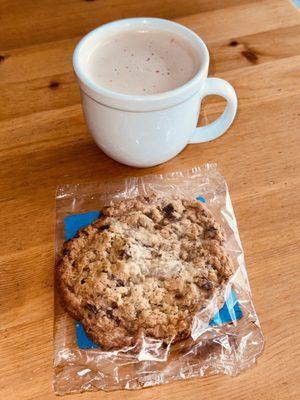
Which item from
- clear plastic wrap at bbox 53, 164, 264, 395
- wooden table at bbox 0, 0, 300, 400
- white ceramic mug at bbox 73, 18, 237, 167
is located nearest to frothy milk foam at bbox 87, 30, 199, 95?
white ceramic mug at bbox 73, 18, 237, 167

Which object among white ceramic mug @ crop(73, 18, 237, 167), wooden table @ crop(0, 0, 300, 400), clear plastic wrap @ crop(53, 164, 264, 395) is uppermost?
white ceramic mug @ crop(73, 18, 237, 167)

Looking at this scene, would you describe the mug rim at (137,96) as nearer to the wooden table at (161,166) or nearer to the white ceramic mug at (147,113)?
the white ceramic mug at (147,113)

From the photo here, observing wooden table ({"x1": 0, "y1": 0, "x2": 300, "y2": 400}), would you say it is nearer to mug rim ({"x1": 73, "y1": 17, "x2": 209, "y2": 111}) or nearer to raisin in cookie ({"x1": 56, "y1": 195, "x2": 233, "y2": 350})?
raisin in cookie ({"x1": 56, "y1": 195, "x2": 233, "y2": 350})

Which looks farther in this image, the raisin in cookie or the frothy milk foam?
the frothy milk foam

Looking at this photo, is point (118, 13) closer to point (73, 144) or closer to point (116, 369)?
point (73, 144)

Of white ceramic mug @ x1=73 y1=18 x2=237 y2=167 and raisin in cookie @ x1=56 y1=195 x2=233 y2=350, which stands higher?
white ceramic mug @ x1=73 y1=18 x2=237 y2=167

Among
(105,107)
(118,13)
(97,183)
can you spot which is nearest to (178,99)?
(105,107)

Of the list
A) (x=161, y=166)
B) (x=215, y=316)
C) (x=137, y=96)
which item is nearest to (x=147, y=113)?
(x=137, y=96)

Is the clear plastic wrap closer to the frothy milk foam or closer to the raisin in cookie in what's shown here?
the raisin in cookie
